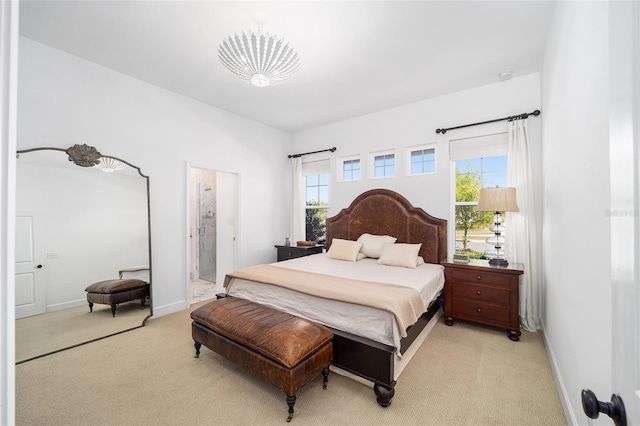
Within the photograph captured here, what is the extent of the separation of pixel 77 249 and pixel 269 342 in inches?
97.1

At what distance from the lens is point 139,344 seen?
2.74m

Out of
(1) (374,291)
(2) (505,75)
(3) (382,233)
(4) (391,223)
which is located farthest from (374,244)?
(2) (505,75)

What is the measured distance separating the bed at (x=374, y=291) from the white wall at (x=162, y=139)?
1.33m

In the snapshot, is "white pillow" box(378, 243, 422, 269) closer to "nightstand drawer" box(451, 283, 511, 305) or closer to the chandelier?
"nightstand drawer" box(451, 283, 511, 305)

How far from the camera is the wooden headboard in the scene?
3650mm

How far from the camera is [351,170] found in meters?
4.76

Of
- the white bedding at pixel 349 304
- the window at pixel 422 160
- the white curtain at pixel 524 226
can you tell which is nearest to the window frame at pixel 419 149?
the window at pixel 422 160

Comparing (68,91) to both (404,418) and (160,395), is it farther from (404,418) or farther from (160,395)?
(404,418)

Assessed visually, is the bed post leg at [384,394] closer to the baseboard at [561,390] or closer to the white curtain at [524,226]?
the baseboard at [561,390]

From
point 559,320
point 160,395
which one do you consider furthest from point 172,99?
point 559,320

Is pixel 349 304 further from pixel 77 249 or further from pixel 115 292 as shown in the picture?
pixel 77 249

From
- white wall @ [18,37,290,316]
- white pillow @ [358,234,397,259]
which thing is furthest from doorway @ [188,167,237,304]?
white pillow @ [358,234,397,259]

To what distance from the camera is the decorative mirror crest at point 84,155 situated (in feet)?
9.31

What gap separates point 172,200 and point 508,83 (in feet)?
14.8
